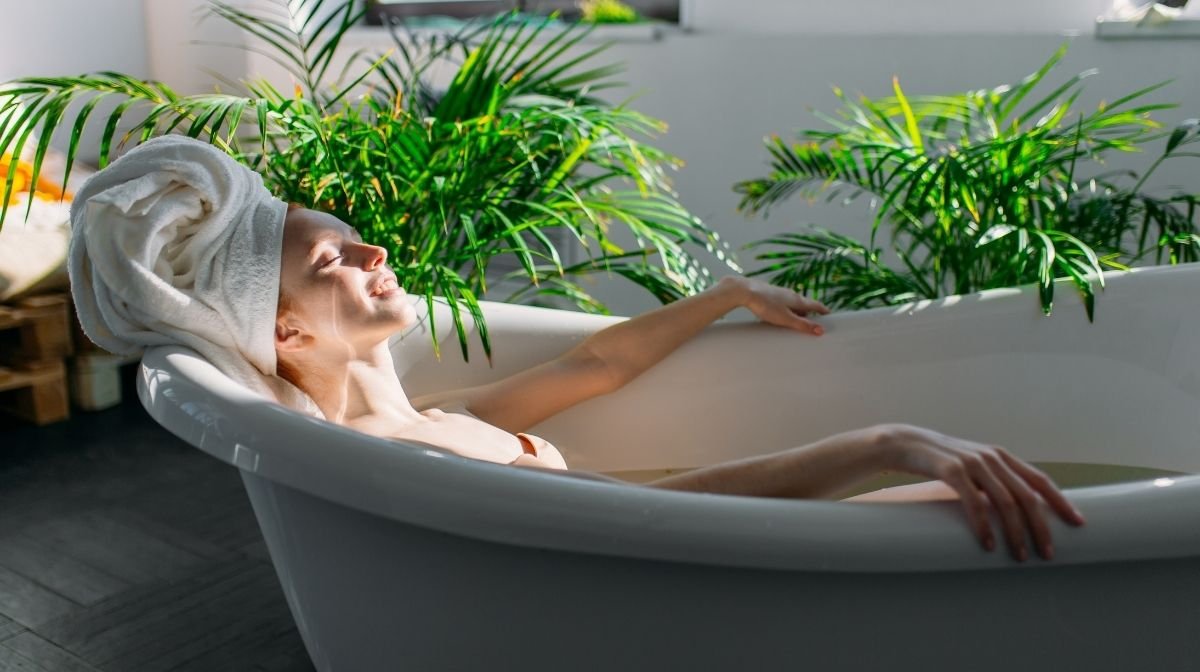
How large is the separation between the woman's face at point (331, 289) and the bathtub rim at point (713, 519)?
0.44m

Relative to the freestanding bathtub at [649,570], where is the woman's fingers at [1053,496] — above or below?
above

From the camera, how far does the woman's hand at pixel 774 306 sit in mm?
1846

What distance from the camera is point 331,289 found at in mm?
1522

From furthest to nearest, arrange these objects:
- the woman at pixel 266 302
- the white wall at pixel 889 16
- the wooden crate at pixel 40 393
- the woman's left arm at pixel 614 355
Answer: the wooden crate at pixel 40 393 < the white wall at pixel 889 16 < the woman's left arm at pixel 614 355 < the woman at pixel 266 302

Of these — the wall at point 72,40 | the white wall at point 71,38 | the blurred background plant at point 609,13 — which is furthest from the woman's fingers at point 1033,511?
the white wall at point 71,38

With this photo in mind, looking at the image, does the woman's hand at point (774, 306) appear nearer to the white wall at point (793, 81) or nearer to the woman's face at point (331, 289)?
the woman's face at point (331, 289)

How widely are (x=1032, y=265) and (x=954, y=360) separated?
1.12 feet

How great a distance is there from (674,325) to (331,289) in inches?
21.4

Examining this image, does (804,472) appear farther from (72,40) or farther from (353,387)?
(72,40)

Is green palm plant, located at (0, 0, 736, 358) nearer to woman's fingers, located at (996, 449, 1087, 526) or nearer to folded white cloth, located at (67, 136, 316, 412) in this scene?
folded white cloth, located at (67, 136, 316, 412)

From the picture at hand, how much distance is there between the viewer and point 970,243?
7.16 ft

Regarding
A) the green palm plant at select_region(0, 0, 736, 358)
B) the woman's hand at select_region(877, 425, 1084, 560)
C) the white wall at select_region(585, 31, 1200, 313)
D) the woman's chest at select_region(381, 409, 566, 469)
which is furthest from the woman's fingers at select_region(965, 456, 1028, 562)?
the white wall at select_region(585, 31, 1200, 313)

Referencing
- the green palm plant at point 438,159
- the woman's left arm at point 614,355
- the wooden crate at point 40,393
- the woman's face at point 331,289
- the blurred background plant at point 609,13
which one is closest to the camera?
the woman's face at point 331,289

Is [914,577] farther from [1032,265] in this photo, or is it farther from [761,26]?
[761,26]
